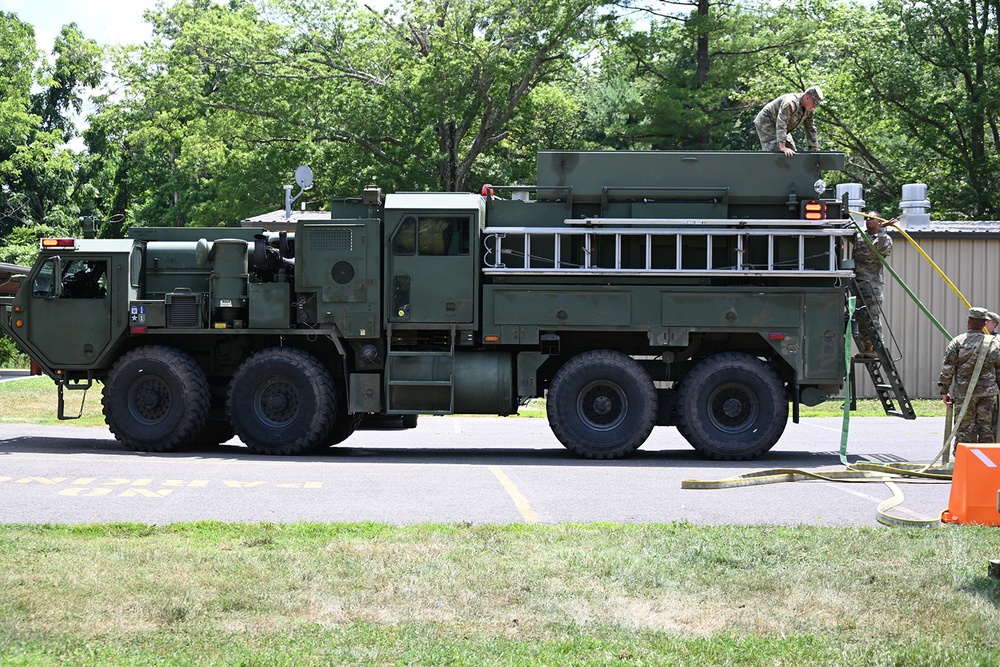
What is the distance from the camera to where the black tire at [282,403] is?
1523 centimetres

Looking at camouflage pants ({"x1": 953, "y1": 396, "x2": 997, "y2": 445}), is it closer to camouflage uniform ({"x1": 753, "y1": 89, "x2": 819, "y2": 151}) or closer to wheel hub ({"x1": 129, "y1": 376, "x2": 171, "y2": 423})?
camouflage uniform ({"x1": 753, "y1": 89, "x2": 819, "y2": 151})

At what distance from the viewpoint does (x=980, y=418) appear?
43.2ft

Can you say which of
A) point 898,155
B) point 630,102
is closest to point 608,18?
point 630,102

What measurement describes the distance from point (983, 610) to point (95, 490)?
7885mm

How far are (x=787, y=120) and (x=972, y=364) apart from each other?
4.20m

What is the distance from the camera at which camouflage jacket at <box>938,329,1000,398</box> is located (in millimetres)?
13008

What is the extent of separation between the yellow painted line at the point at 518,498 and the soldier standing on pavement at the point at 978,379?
4.59 m

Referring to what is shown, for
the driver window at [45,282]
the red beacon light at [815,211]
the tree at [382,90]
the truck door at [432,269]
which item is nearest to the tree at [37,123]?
the tree at [382,90]

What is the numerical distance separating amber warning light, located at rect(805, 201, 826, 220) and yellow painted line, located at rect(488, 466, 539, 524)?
4.79 meters

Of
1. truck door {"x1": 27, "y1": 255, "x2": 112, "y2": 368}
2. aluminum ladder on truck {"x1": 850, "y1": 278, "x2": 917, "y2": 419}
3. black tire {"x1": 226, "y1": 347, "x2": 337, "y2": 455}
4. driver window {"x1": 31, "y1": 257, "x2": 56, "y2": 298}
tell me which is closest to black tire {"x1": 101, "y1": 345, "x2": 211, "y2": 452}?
black tire {"x1": 226, "y1": 347, "x2": 337, "y2": 455}

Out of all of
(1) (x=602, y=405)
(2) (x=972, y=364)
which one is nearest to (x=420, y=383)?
(1) (x=602, y=405)

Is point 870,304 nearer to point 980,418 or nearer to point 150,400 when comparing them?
point 980,418

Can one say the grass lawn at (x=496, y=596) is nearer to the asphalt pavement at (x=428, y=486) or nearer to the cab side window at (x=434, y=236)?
the asphalt pavement at (x=428, y=486)

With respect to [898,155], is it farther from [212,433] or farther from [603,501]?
[603,501]
